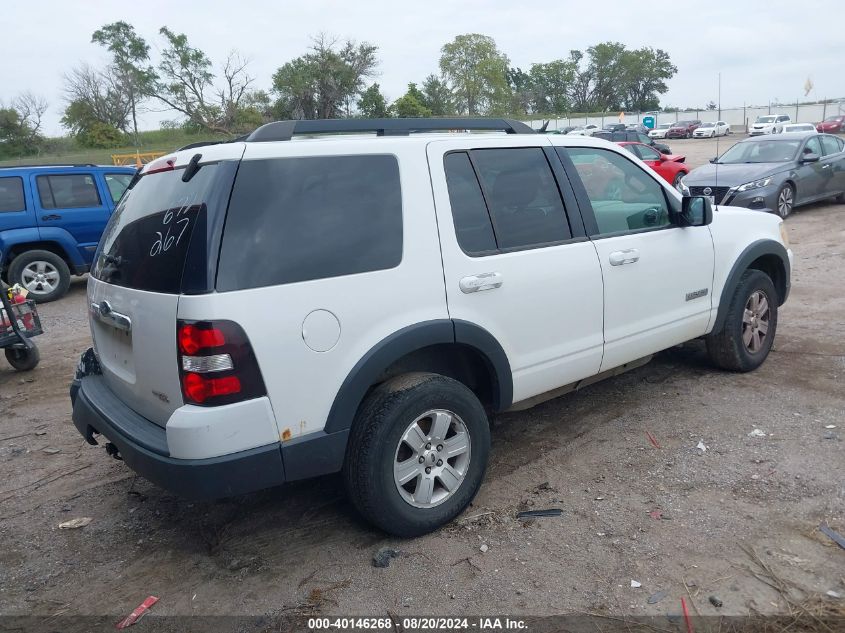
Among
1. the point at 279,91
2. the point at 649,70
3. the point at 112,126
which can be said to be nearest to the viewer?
the point at 279,91

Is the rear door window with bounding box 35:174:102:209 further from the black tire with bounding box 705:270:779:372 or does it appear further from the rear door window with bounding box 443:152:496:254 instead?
the black tire with bounding box 705:270:779:372

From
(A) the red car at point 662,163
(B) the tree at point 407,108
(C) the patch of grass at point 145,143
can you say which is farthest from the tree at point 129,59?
(A) the red car at point 662,163

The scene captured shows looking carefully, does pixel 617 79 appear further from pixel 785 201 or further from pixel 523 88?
pixel 785 201

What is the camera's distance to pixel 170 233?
295 cm

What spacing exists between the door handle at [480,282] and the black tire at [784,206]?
10.6 meters

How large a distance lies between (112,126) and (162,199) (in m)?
61.8

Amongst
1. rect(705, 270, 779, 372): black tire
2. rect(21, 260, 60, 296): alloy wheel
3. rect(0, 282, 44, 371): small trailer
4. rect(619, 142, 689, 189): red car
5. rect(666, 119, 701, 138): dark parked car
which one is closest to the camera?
rect(705, 270, 779, 372): black tire

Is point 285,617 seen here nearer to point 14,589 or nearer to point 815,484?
point 14,589

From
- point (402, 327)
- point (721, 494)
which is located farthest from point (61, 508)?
point (721, 494)

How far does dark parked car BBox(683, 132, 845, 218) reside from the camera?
1195 cm

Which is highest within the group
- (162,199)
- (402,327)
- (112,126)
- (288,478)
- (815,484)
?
(112,126)

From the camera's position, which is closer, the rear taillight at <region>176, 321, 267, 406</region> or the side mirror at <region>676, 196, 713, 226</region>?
the rear taillight at <region>176, 321, 267, 406</region>

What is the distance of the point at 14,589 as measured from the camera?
3143 millimetres

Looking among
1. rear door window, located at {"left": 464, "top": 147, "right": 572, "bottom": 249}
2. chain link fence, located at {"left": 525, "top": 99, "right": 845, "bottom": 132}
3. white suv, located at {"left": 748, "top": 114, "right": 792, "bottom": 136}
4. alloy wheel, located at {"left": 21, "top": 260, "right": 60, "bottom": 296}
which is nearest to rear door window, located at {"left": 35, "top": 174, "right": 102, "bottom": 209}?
alloy wheel, located at {"left": 21, "top": 260, "right": 60, "bottom": 296}
